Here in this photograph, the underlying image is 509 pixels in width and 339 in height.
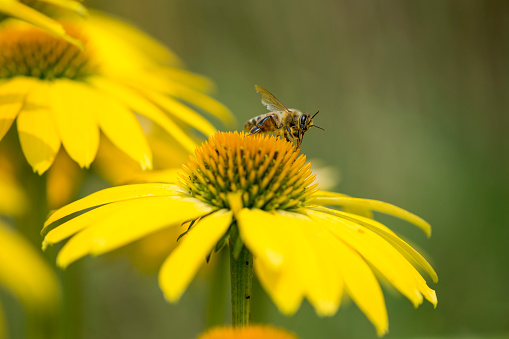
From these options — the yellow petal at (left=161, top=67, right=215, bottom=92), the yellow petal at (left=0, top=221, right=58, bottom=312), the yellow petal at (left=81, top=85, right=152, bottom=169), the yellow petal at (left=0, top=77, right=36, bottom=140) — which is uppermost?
the yellow petal at (left=161, top=67, right=215, bottom=92)

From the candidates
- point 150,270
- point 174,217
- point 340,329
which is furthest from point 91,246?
point 340,329

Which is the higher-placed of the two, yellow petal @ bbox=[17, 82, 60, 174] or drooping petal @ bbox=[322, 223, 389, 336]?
drooping petal @ bbox=[322, 223, 389, 336]

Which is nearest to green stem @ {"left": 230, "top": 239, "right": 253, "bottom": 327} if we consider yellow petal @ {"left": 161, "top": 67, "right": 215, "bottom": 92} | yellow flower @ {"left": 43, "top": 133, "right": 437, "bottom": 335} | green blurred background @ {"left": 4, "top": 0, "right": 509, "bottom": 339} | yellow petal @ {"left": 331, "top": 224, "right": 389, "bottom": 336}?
yellow flower @ {"left": 43, "top": 133, "right": 437, "bottom": 335}

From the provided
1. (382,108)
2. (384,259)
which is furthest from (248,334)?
(382,108)

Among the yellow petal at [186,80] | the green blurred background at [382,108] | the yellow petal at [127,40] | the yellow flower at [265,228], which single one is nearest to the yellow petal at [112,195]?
the yellow flower at [265,228]

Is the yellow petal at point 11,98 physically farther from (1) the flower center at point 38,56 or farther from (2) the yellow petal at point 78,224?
(2) the yellow petal at point 78,224

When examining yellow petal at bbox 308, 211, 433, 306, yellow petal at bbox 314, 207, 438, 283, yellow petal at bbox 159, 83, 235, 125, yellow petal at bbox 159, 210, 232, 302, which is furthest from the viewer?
yellow petal at bbox 159, 83, 235, 125

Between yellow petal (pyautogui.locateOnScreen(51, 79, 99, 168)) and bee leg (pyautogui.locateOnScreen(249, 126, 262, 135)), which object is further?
bee leg (pyautogui.locateOnScreen(249, 126, 262, 135))

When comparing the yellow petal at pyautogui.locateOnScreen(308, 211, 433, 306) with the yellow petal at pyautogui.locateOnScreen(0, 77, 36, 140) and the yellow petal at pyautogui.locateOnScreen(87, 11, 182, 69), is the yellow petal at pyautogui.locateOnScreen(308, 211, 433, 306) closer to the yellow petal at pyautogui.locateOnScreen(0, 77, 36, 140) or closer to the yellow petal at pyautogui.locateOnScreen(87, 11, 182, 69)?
the yellow petal at pyautogui.locateOnScreen(0, 77, 36, 140)
